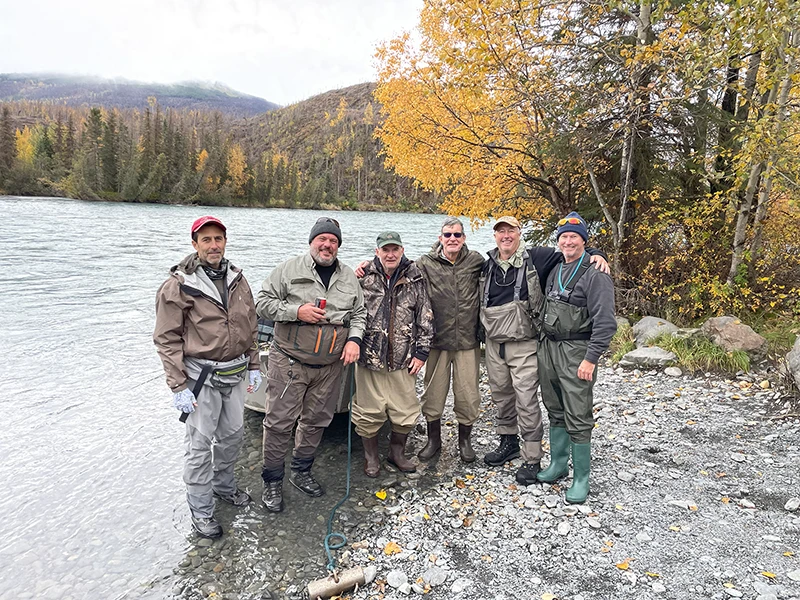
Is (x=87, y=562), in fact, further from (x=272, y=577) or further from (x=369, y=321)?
(x=369, y=321)

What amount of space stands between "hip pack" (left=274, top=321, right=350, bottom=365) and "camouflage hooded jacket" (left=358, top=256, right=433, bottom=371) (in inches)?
15.1

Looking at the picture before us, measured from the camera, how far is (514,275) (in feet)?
15.5

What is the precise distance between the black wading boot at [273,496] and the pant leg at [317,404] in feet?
1.24

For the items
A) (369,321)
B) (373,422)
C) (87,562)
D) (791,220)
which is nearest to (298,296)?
(369,321)

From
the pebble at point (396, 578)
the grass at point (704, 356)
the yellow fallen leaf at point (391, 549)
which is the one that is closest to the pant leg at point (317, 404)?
the yellow fallen leaf at point (391, 549)

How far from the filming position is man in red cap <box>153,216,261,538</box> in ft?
12.5

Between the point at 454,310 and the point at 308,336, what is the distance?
150cm

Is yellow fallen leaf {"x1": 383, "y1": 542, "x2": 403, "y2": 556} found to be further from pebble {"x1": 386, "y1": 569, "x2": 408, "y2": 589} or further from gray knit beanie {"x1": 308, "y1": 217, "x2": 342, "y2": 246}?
gray knit beanie {"x1": 308, "y1": 217, "x2": 342, "y2": 246}

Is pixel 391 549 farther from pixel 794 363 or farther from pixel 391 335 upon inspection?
pixel 794 363

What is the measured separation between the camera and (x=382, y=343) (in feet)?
15.6

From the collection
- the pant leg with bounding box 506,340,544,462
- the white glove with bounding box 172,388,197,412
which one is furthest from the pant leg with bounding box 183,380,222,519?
the pant leg with bounding box 506,340,544,462

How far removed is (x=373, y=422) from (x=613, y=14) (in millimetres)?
8838

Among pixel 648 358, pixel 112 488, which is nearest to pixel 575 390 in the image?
pixel 648 358

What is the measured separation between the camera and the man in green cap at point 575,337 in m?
4.02
